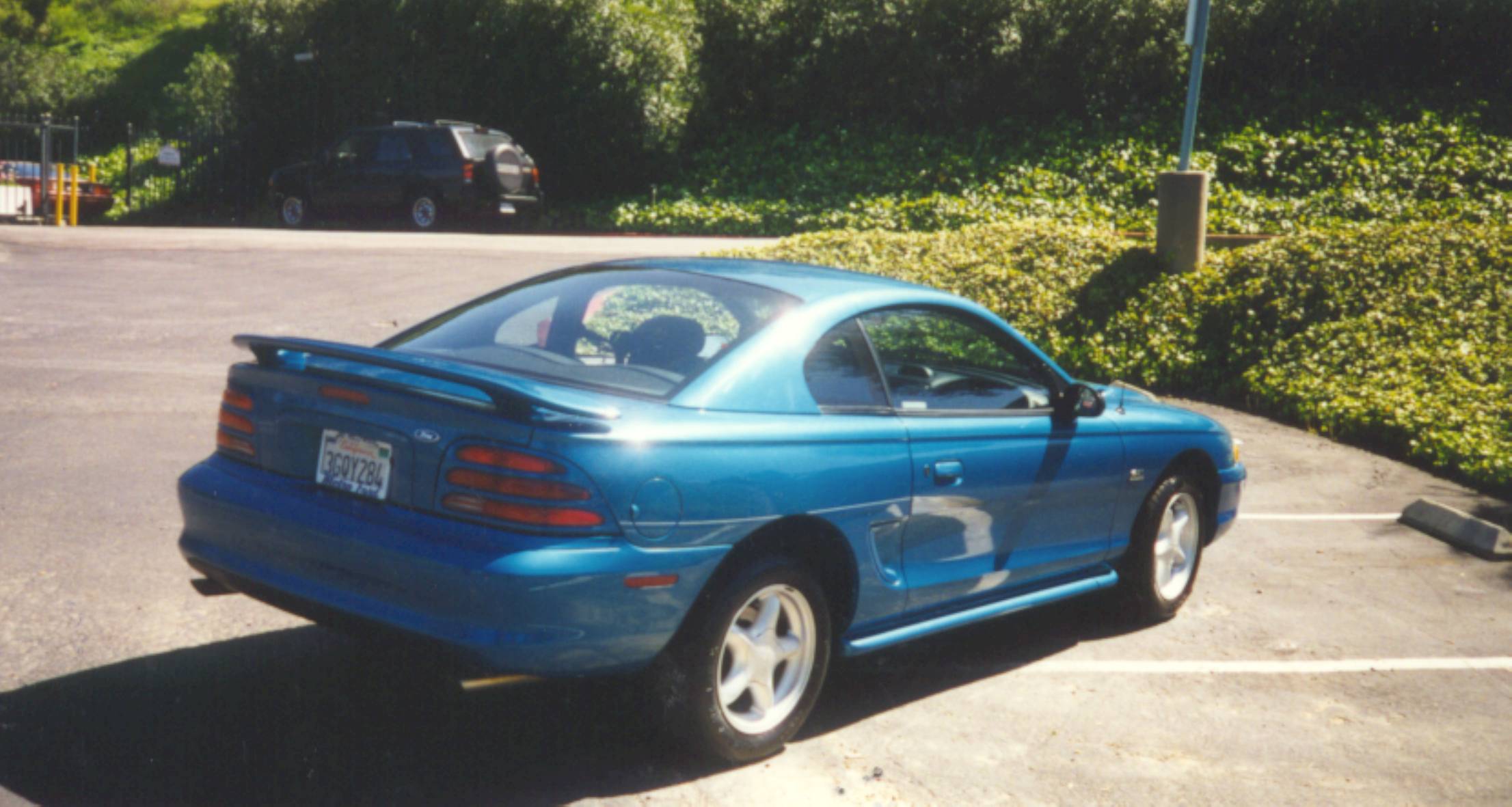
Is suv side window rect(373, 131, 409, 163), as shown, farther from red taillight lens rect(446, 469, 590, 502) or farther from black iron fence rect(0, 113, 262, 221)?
red taillight lens rect(446, 469, 590, 502)

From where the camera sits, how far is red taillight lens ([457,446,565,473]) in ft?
12.5

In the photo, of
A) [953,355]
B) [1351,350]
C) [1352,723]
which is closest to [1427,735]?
[1352,723]

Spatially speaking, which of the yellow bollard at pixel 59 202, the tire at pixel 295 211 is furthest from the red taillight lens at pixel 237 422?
the yellow bollard at pixel 59 202

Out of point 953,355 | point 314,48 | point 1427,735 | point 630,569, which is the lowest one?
point 1427,735

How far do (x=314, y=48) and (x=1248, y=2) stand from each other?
762 inches

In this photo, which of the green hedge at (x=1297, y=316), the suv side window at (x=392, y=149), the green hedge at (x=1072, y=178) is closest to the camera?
Answer: the green hedge at (x=1297, y=316)

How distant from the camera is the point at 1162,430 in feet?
19.8

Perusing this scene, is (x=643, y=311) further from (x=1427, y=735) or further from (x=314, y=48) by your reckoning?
(x=314, y=48)

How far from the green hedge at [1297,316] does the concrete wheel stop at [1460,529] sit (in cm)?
197

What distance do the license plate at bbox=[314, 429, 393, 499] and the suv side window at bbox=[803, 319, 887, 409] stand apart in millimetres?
1333

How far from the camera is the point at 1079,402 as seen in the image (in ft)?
18.1

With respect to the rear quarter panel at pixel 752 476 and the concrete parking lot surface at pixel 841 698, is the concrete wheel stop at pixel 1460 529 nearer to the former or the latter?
the concrete parking lot surface at pixel 841 698

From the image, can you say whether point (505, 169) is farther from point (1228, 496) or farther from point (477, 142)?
point (1228, 496)

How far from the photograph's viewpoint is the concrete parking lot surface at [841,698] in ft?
13.5
